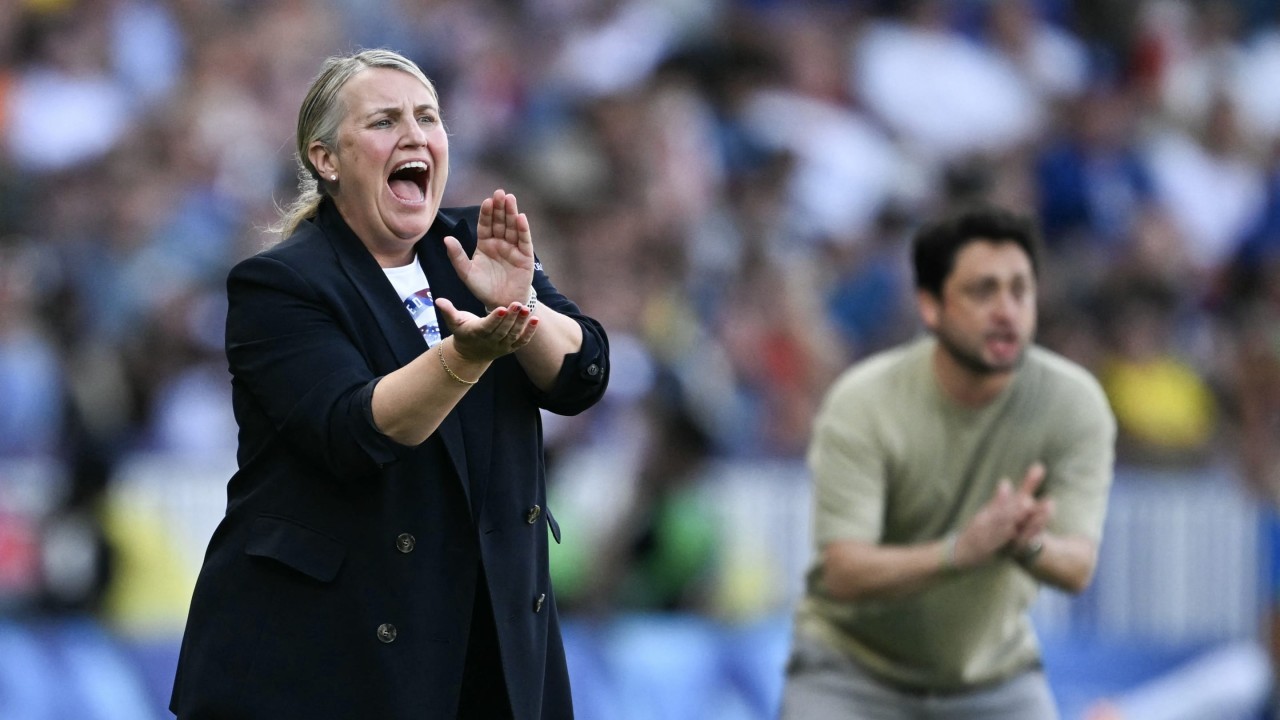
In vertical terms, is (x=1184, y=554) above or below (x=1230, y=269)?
below

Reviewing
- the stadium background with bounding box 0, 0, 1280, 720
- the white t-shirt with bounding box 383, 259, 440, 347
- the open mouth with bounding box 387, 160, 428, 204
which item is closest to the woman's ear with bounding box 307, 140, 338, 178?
the open mouth with bounding box 387, 160, 428, 204

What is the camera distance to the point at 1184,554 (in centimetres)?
945

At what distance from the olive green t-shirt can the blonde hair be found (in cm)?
196

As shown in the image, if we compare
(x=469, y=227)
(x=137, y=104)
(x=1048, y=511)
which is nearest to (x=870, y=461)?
(x=1048, y=511)

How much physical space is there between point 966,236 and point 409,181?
2.24 m

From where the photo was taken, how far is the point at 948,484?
5.31 m

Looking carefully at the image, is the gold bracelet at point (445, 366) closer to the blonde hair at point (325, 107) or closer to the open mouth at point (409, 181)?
the open mouth at point (409, 181)

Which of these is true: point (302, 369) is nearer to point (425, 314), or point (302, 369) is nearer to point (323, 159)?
point (425, 314)

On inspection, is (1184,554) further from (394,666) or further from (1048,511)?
(394,666)

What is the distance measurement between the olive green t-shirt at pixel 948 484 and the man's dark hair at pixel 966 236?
11.9 inches

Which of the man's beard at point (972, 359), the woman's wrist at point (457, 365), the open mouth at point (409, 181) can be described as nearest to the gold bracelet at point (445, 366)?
the woman's wrist at point (457, 365)

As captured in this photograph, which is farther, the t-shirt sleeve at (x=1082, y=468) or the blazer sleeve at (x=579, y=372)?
the t-shirt sleeve at (x=1082, y=468)

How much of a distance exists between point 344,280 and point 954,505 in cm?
234

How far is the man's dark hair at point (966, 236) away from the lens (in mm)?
5422
